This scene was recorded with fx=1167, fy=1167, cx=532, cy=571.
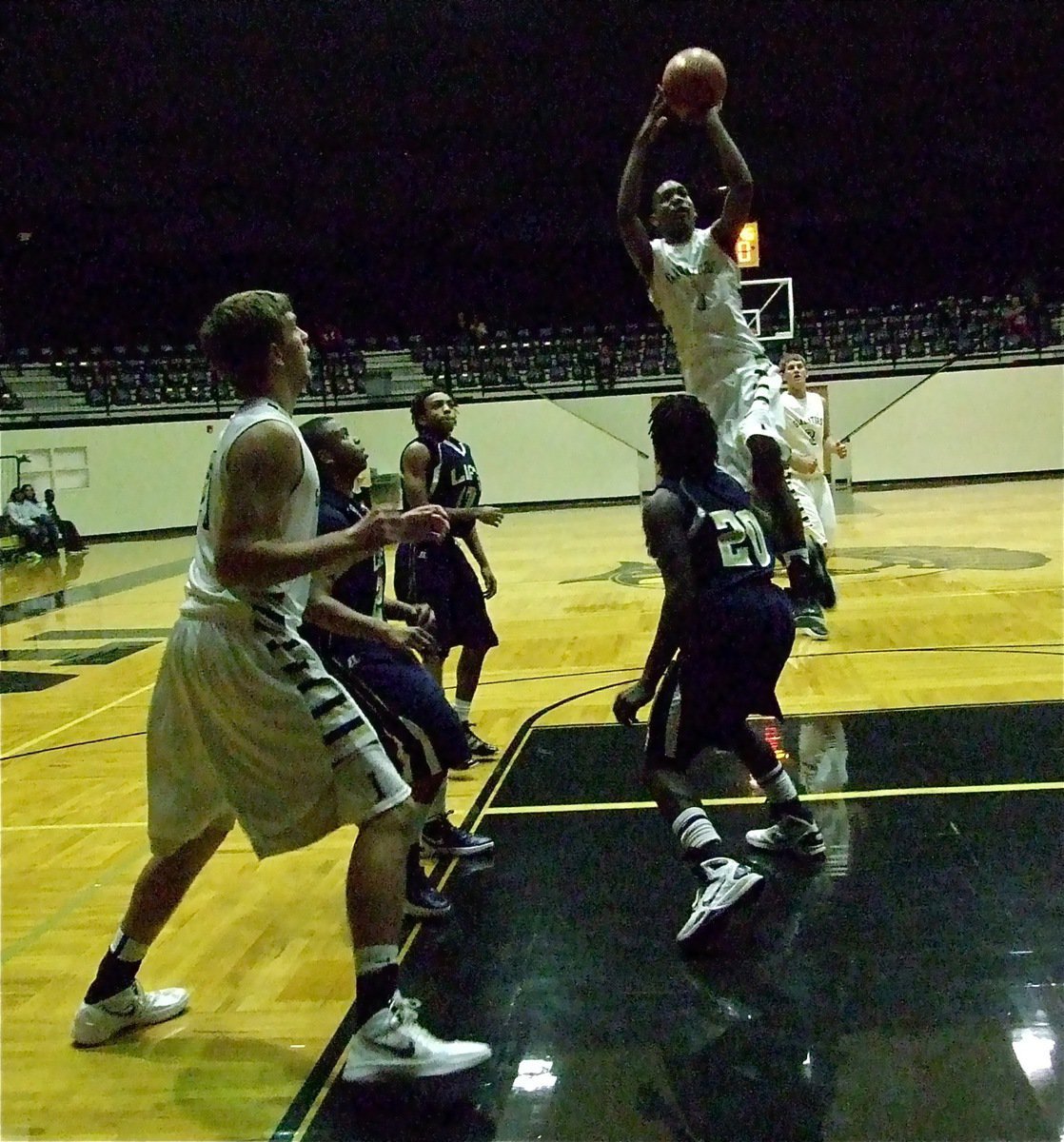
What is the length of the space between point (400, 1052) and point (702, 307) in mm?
3027

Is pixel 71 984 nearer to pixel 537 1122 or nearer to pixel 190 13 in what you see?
pixel 537 1122

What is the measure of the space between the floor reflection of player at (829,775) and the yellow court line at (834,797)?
0.22 ft

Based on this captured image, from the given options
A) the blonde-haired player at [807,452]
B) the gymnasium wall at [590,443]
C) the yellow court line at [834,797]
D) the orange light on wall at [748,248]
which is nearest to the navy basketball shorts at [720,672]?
the yellow court line at [834,797]

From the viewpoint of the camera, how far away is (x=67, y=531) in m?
17.5

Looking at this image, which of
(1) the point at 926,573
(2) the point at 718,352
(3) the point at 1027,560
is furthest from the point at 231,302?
(3) the point at 1027,560

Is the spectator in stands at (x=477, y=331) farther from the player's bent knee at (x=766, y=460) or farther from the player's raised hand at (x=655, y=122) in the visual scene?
the player's bent knee at (x=766, y=460)

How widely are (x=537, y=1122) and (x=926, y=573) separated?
26.3 ft

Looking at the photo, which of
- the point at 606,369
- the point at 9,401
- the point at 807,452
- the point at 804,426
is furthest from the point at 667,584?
the point at 9,401

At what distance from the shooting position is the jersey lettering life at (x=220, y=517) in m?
2.45

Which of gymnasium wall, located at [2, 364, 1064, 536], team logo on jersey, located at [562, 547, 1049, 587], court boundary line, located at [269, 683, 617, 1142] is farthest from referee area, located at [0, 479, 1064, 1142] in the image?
gymnasium wall, located at [2, 364, 1064, 536]

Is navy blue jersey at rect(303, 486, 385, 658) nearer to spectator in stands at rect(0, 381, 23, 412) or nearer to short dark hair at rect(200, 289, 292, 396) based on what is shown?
short dark hair at rect(200, 289, 292, 396)

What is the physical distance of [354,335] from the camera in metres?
23.3

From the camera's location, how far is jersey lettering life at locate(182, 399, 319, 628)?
8.04 feet

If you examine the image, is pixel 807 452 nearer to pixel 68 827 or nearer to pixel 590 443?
pixel 68 827
